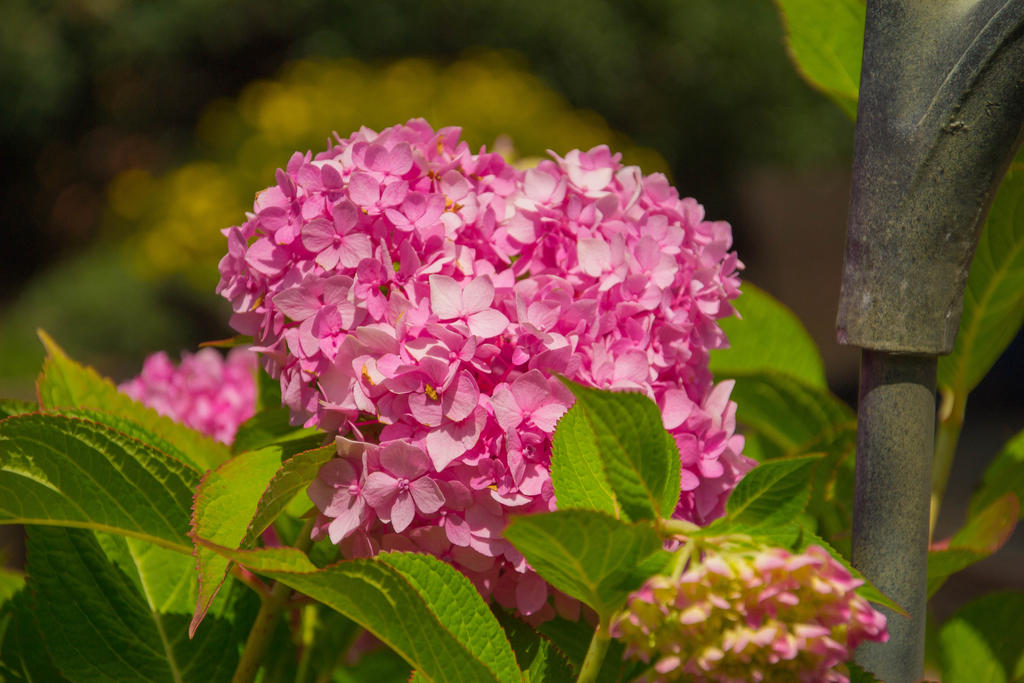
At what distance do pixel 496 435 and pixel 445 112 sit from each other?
473 centimetres

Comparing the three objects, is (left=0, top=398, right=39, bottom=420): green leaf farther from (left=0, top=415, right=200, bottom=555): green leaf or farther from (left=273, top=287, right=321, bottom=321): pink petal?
(left=273, top=287, right=321, bottom=321): pink petal

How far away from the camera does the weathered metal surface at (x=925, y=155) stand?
1.71ft

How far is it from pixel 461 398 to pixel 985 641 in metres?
0.64

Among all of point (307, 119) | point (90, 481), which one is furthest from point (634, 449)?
point (307, 119)

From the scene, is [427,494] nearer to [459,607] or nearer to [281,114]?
[459,607]

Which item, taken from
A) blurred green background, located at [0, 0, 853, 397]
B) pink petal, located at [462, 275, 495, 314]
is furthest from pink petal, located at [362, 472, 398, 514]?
blurred green background, located at [0, 0, 853, 397]

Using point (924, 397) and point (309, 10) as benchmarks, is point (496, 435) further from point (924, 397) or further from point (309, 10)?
point (309, 10)

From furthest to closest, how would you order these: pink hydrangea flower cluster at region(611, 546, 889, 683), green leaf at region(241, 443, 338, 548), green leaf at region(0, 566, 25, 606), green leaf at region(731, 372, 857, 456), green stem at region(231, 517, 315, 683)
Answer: green leaf at region(731, 372, 857, 456)
green leaf at region(0, 566, 25, 606)
green stem at region(231, 517, 315, 683)
green leaf at region(241, 443, 338, 548)
pink hydrangea flower cluster at region(611, 546, 889, 683)

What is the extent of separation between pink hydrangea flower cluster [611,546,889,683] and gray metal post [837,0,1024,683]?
17 cm

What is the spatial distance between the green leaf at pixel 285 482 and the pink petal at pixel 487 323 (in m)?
0.11

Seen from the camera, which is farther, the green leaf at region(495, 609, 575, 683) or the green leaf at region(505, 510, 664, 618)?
the green leaf at region(495, 609, 575, 683)

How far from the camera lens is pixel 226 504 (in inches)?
22.2

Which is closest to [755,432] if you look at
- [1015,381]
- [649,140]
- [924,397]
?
[924,397]

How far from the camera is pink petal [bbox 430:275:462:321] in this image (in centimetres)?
53
